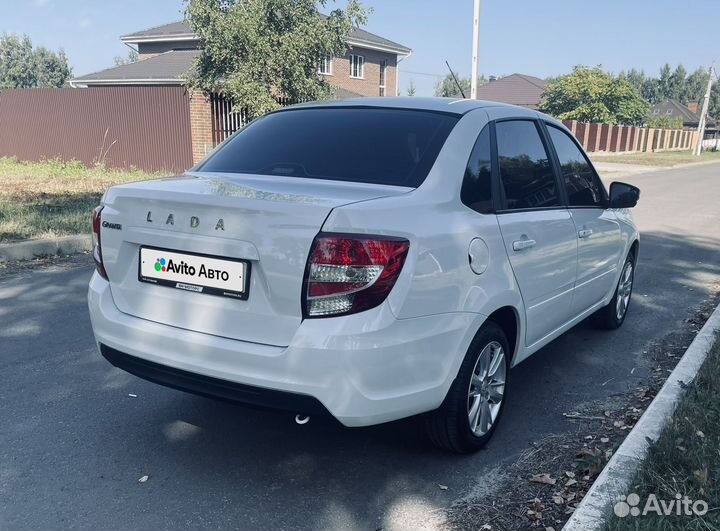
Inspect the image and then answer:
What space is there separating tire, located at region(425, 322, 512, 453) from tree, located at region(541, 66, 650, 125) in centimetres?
4622

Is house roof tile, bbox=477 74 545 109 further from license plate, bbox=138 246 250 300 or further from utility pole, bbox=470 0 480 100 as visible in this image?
license plate, bbox=138 246 250 300

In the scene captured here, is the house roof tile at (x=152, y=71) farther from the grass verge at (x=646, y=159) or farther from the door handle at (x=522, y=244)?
the door handle at (x=522, y=244)

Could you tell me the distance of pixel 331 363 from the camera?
2.58 m

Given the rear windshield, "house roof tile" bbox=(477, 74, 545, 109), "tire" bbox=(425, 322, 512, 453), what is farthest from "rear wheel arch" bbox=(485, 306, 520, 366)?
"house roof tile" bbox=(477, 74, 545, 109)

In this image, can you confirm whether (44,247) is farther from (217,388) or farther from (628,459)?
(628,459)

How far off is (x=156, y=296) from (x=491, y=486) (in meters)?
1.79

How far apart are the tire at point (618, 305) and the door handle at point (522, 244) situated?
2058 millimetres

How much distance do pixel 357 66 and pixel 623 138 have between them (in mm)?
24286

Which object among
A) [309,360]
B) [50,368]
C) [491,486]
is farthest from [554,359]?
[50,368]

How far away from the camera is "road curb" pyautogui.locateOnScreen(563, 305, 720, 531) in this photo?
100 inches

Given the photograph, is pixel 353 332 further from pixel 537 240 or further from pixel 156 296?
pixel 537 240

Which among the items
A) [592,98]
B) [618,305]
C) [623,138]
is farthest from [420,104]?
[623,138]

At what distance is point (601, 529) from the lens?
96.7 inches

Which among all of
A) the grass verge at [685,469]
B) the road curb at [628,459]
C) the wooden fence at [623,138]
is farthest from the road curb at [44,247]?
the wooden fence at [623,138]
